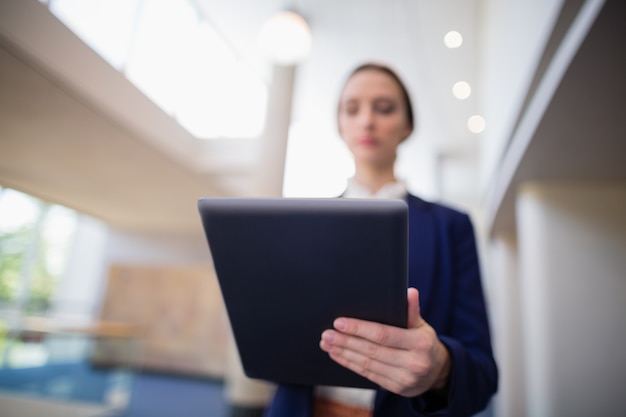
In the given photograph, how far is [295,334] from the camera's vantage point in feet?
1.58

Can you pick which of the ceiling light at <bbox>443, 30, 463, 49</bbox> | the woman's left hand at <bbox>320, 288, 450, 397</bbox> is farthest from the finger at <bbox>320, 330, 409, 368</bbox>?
the ceiling light at <bbox>443, 30, 463, 49</bbox>

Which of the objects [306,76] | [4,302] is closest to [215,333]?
[306,76]

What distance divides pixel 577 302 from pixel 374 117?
3.49ft

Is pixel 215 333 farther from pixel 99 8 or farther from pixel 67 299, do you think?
pixel 99 8

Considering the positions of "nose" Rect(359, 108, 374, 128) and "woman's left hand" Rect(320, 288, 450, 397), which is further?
"nose" Rect(359, 108, 374, 128)

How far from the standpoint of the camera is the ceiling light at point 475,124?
14.1 ft

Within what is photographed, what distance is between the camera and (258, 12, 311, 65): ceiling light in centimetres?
207

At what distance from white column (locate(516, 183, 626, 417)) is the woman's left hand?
1127 mm

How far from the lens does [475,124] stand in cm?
448

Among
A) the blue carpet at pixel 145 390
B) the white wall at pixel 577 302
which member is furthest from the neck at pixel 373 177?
the blue carpet at pixel 145 390

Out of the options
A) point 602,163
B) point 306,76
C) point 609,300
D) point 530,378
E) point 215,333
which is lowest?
point 215,333

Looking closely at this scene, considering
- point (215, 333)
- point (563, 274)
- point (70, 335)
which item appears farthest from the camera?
point (215, 333)

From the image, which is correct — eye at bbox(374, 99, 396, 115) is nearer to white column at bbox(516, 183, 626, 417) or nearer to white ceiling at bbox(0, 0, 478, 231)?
white ceiling at bbox(0, 0, 478, 231)

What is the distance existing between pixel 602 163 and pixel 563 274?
41 centimetres
